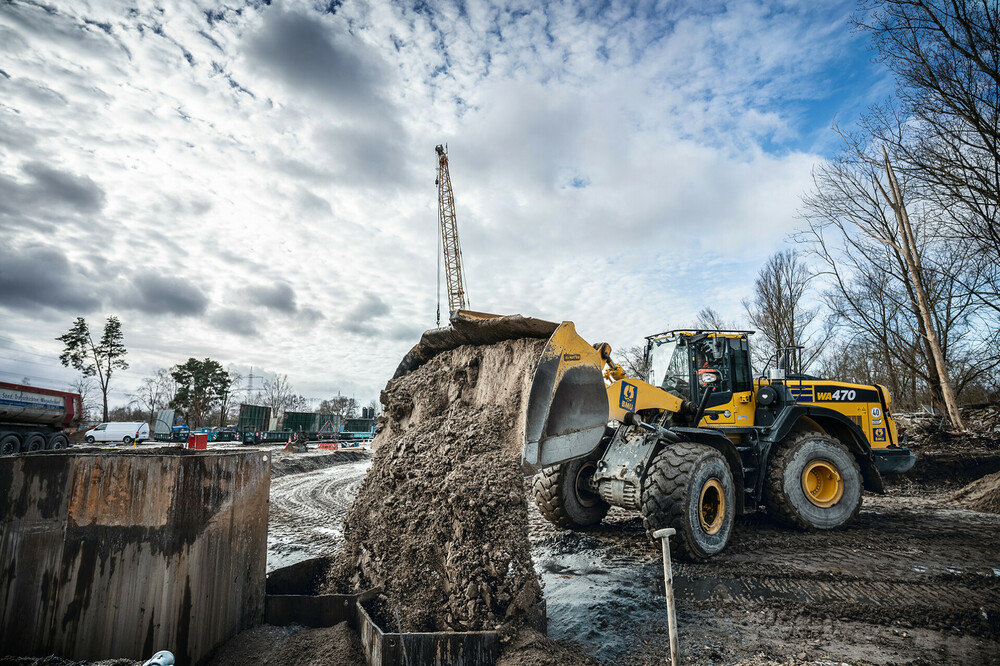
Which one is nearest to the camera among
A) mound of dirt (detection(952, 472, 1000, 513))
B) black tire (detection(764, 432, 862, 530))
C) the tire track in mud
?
the tire track in mud

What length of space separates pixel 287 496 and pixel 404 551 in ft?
28.9

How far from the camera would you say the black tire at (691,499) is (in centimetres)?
490

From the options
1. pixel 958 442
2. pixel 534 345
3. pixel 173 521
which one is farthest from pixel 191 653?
pixel 958 442

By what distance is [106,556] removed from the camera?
2.46m

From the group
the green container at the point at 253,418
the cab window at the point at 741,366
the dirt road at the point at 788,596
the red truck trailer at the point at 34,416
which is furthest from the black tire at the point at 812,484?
the green container at the point at 253,418

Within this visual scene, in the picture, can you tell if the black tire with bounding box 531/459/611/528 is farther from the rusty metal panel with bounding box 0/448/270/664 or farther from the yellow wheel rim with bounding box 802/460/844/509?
the rusty metal panel with bounding box 0/448/270/664

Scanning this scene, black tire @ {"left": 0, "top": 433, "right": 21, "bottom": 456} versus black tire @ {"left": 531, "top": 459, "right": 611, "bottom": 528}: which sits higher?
black tire @ {"left": 0, "top": 433, "right": 21, "bottom": 456}

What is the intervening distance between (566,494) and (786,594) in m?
2.44

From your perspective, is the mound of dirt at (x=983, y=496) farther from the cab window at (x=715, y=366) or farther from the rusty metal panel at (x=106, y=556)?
the rusty metal panel at (x=106, y=556)

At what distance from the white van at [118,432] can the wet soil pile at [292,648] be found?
29.9 meters

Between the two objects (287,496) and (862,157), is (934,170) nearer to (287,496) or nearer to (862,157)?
(862,157)

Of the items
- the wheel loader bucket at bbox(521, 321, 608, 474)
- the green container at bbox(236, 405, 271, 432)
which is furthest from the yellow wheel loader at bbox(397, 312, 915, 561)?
the green container at bbox(236, 405, 271, 432)

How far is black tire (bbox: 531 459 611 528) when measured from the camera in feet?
20.2

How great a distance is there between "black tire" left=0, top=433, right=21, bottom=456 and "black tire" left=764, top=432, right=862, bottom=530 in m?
23.3
